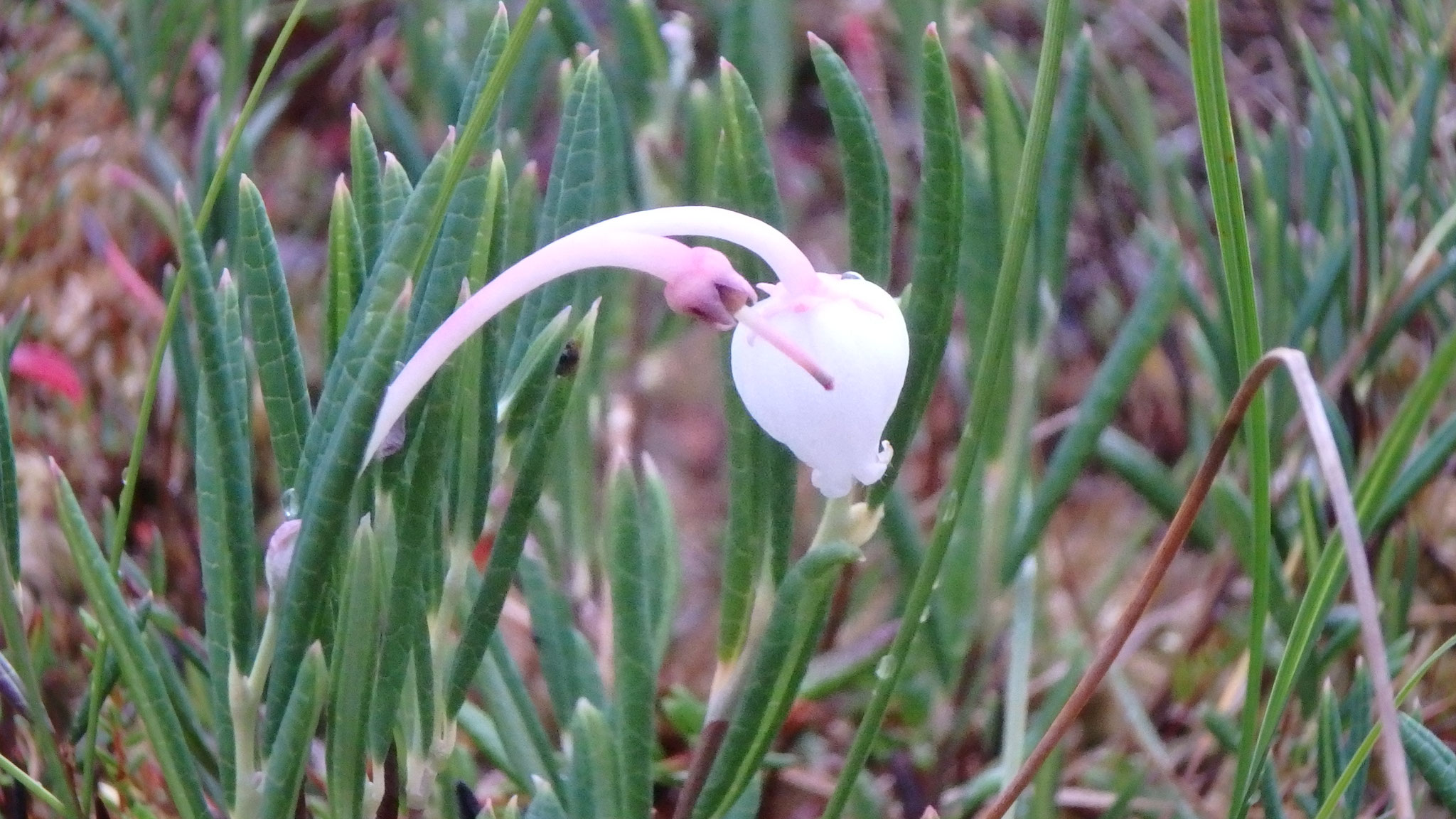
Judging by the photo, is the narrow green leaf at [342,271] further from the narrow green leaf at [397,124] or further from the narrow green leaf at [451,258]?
the narrow green leaf at [397,124]

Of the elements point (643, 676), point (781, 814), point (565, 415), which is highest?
point (565, 415)

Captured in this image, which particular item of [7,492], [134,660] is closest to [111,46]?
[7,492]

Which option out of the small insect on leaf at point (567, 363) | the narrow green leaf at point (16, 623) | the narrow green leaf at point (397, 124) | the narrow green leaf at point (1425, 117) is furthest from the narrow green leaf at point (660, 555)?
the narrow green leaf at point (1425, 117)

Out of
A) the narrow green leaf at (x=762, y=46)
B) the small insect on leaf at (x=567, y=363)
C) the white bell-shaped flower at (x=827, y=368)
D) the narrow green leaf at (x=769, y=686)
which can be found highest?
the narrow green leaf at (x=762, y=46)

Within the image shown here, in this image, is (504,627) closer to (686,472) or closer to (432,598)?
(686,472)

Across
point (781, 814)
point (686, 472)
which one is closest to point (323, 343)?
point (781, 814)
